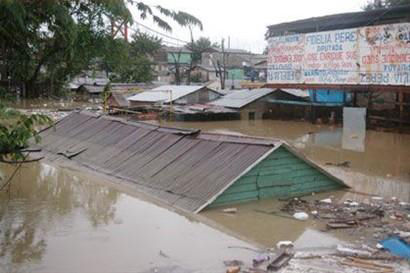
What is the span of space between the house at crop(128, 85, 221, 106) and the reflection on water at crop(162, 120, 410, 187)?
5.11 metres

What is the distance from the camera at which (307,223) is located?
Result: 1027 cm

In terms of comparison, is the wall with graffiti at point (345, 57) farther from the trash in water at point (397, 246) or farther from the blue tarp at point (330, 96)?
the trash in water at point (397, 246)

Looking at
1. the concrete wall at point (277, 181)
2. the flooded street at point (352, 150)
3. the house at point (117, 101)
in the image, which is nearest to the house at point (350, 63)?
the flooded street at point (352, 150)

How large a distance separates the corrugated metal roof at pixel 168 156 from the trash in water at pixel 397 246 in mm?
3584

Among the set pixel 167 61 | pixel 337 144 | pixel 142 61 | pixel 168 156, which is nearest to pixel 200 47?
pixel 167 61

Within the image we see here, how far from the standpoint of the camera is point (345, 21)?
27812 millimetres

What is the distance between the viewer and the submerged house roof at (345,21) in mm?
25453

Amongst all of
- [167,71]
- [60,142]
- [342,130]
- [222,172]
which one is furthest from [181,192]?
[167,71]

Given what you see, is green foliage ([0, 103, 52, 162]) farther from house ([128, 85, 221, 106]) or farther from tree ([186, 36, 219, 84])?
tree ([186, 36, 219, 84])

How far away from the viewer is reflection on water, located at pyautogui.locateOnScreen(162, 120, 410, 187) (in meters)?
16.9

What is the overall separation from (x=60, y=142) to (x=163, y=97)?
1652 cm

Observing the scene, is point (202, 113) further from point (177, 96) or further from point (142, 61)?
point (142, 61)

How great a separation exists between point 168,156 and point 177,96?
21676mm

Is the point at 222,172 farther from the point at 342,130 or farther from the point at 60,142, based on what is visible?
the point at 342,130
